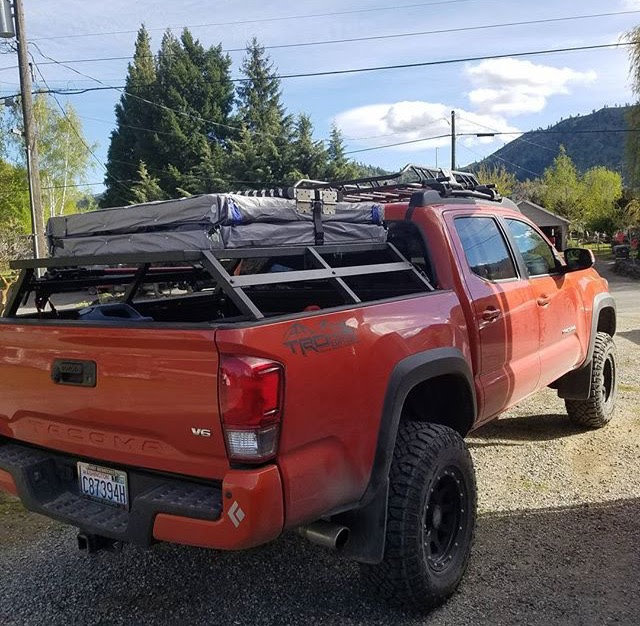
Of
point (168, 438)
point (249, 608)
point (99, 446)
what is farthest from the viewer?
point (249, 608)

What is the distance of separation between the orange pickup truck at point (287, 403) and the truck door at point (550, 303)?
1.58 feet

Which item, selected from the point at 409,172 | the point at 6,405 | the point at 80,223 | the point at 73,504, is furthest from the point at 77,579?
the point at 409,172

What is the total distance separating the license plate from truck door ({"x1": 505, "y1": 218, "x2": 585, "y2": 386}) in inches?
116

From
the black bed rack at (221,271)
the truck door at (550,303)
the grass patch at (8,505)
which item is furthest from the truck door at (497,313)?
the grass patch at (8,505)

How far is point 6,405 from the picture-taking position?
3.12 meters

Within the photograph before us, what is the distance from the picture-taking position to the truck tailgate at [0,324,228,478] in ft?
7.75

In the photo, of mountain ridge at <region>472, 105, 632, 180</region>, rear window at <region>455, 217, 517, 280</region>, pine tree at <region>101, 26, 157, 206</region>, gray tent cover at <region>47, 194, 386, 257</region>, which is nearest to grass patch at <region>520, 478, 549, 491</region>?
rear window at <region>455, 217, 517, 280</region>

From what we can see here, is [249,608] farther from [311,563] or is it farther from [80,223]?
[80,223]

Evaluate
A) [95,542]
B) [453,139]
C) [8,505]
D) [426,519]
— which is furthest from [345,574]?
[453,139]

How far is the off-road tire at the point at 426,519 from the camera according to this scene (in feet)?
9.30

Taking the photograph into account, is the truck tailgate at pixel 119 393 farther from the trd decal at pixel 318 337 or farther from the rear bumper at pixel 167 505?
the trd decal at pixel 318 337

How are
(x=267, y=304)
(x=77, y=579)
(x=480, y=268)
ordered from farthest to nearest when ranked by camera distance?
(x=267, y=304) < (x=480, y=268) < (x=77, y=579)

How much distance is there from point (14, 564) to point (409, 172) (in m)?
3.98

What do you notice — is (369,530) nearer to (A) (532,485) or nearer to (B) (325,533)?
(B) (325,533)
